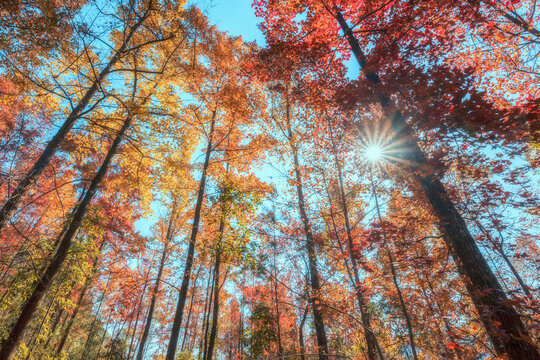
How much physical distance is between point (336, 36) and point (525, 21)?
7101mm

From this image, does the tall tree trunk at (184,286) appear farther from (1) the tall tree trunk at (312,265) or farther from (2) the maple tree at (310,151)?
(1) the tall tree trunk at (312,265)

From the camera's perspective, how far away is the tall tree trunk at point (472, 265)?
2445 millimetres

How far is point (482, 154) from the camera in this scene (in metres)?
3.50

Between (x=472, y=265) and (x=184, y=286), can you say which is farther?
(x=184, y=286)

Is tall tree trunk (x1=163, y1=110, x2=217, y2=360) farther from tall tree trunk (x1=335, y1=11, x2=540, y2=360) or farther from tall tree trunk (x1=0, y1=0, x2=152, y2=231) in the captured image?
tall tree trunk (x1=335, y1=11, x2=540, y2=360)

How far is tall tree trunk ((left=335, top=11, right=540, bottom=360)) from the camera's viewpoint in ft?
8.02

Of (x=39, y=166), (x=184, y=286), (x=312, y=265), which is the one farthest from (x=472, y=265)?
(x=39, y=166)

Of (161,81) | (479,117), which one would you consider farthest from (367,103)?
(161,81)

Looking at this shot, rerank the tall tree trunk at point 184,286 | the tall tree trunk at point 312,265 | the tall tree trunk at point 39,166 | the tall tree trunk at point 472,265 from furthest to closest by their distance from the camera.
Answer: the tall tree trunk at point 312,265 < the tall tree trunk at point 184,286 < the tall tree trunk at point 39,166 < the tall tree trunk at point 472,265

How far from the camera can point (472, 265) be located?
312cm

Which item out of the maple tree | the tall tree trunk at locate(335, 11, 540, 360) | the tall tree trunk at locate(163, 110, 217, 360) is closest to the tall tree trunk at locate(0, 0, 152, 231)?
the maple tree

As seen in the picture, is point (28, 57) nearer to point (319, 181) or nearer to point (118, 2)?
point (118, 2)

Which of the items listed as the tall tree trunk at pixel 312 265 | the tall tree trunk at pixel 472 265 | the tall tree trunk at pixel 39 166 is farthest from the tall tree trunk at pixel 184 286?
the tall tree trunk at pixel 472 265

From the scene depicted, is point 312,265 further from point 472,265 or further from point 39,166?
point 39,166
